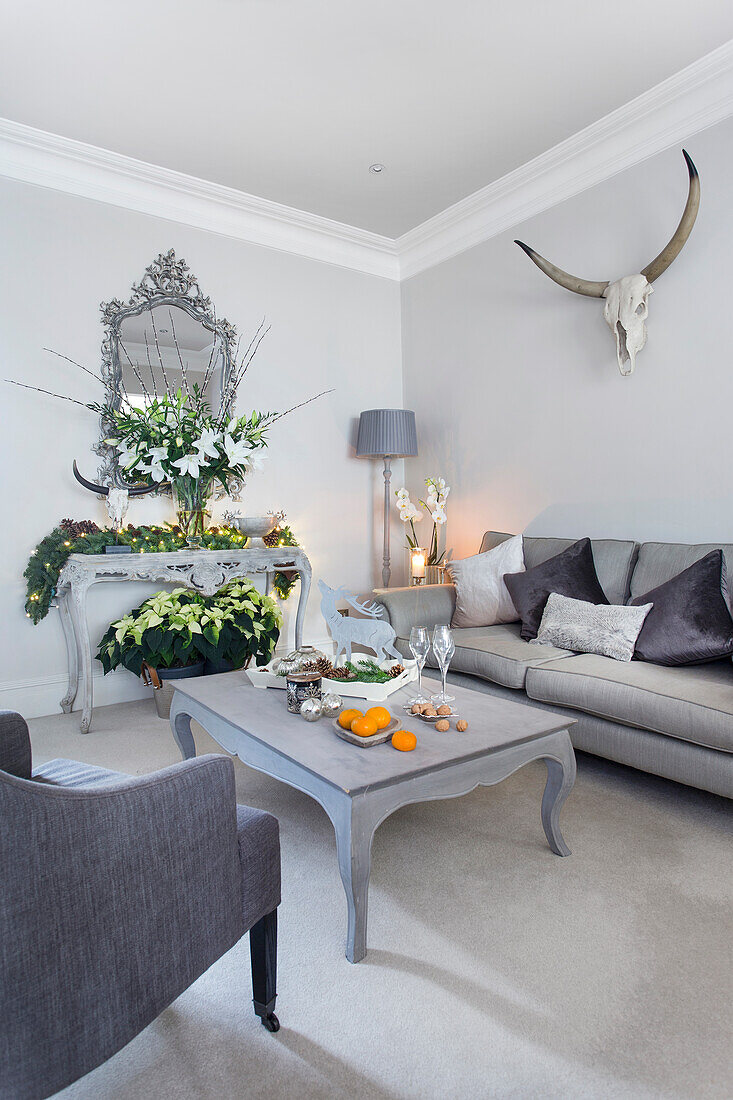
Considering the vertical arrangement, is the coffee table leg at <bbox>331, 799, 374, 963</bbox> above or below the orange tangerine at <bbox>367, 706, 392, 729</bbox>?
below

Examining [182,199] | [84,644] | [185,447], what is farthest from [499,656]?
[182,199]

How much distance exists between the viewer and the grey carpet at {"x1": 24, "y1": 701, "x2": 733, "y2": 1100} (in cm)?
120

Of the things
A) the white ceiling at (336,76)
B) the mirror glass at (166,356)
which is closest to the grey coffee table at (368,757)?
the mirror glass at (166,356)

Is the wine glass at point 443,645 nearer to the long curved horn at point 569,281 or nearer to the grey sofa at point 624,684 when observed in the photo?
the grey sofa at point 624,684

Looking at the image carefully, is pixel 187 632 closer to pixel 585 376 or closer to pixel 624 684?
pixel 624 684

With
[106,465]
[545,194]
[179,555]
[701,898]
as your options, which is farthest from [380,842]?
[545,194]

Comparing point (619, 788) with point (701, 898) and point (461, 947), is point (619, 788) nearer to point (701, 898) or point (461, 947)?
point (701, 898)

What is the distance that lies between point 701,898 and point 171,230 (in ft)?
13.1

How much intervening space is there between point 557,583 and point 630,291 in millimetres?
1432

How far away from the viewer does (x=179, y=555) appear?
3455 mm

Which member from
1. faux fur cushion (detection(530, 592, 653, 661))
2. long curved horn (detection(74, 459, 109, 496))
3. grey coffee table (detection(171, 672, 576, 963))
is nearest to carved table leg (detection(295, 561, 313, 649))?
long curved horn (detection(74, 459, 109, 496))

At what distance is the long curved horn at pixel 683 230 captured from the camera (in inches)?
114

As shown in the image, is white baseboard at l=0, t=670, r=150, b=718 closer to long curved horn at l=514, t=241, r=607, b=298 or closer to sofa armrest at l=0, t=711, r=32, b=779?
sofa armrest at l=0, t=711, r=32, b=779

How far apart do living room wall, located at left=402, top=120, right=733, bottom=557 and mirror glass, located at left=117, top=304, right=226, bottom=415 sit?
1.47 meters
